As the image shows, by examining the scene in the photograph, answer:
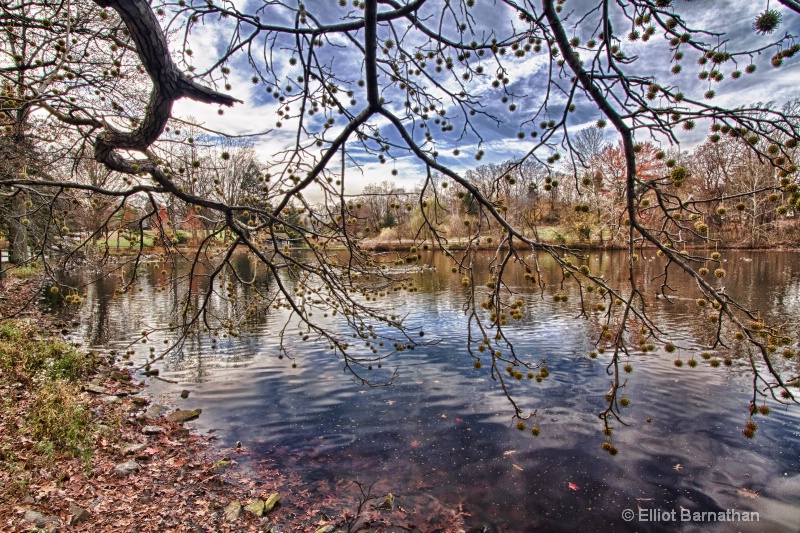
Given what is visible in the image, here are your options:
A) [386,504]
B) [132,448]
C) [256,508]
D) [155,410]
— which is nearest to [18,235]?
[155,410]

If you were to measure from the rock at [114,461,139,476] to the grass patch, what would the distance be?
1.36 ft

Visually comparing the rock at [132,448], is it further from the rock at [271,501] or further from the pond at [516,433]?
the rock at [271,501]

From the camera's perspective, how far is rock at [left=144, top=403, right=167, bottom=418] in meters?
7.72

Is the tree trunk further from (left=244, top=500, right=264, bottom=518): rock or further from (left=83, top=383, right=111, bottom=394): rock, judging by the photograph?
(left=244, top=500, right=264, bottom=518): rock

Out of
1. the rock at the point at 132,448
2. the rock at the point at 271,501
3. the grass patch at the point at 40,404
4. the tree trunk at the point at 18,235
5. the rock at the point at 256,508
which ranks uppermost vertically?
the tree trunk at the point at 18,235

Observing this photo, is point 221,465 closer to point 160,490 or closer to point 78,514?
point 160,490

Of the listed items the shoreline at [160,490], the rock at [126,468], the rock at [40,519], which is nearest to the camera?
the rock at [40,519]

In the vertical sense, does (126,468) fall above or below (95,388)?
below

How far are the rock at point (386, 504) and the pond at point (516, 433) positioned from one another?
18 cm

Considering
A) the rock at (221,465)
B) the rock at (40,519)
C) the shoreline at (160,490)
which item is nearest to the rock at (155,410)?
the shoreline at (160,490)

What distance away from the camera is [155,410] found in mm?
7965

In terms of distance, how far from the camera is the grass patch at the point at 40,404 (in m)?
5.33

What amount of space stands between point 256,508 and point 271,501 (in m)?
0.21

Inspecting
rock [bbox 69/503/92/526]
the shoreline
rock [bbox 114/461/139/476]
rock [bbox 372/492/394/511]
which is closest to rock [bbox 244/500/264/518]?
the shoreline
